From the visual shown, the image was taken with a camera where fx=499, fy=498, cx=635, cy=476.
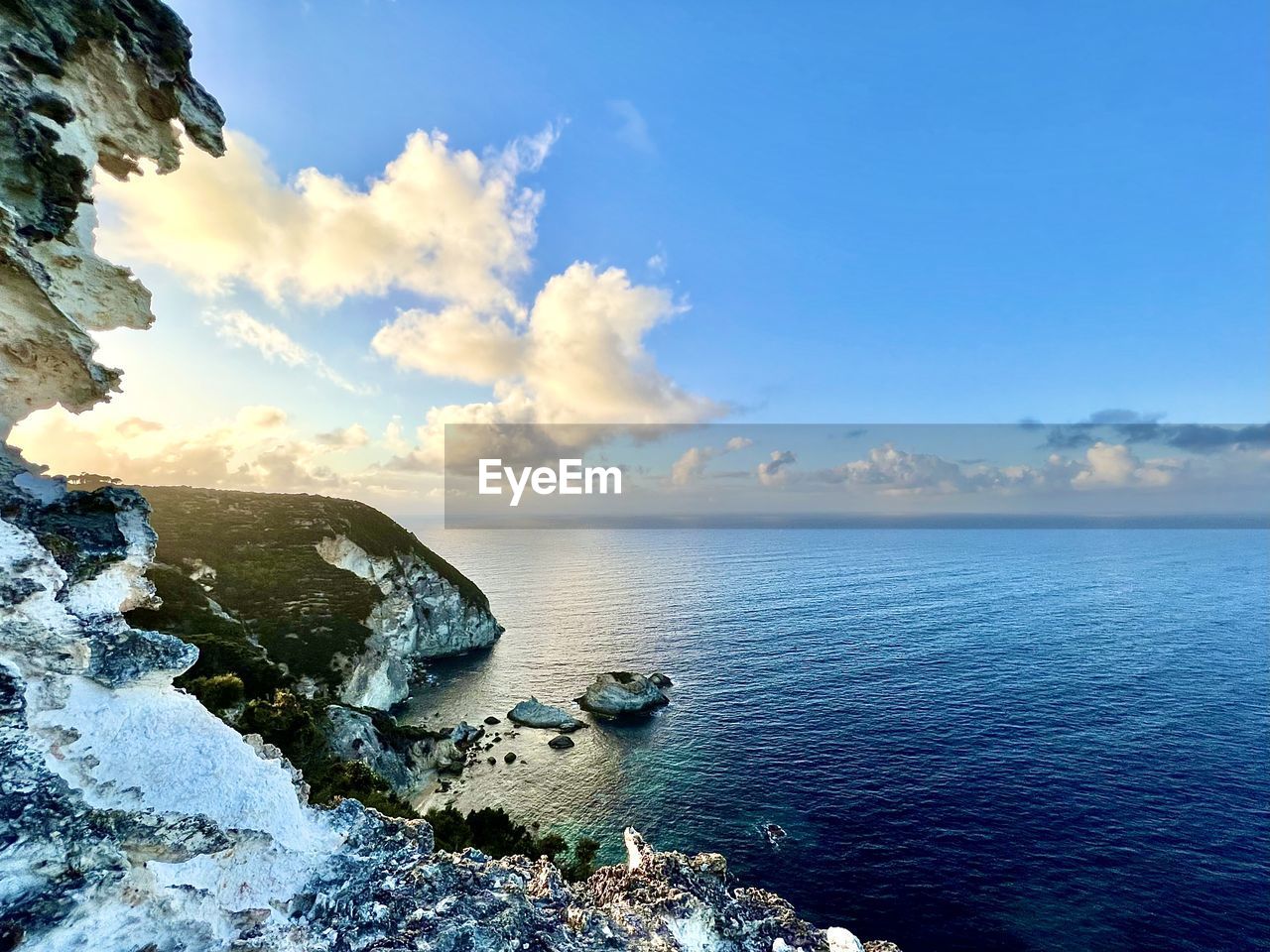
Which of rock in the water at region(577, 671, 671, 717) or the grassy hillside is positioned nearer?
the grassy hillside

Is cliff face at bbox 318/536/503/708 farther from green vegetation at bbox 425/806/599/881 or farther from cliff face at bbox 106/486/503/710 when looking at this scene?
green vegetation at bbox 425/806/599/881

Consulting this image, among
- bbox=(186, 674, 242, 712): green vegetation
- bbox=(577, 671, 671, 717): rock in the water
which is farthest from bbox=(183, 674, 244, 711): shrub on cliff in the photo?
bbox=(577, 671, 671, 717): rock in the water

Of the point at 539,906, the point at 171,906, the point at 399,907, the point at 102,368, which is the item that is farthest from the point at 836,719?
the point at 102,368

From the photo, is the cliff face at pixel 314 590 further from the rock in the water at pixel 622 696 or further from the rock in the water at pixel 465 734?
the rock in the water at pixel 622 696

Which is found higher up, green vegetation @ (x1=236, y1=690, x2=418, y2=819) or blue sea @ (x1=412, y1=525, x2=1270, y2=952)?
green vegetation @ (x1=236, y1=690, x2=418, y2=819)

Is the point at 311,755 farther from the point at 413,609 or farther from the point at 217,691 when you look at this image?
the point at 413,609
